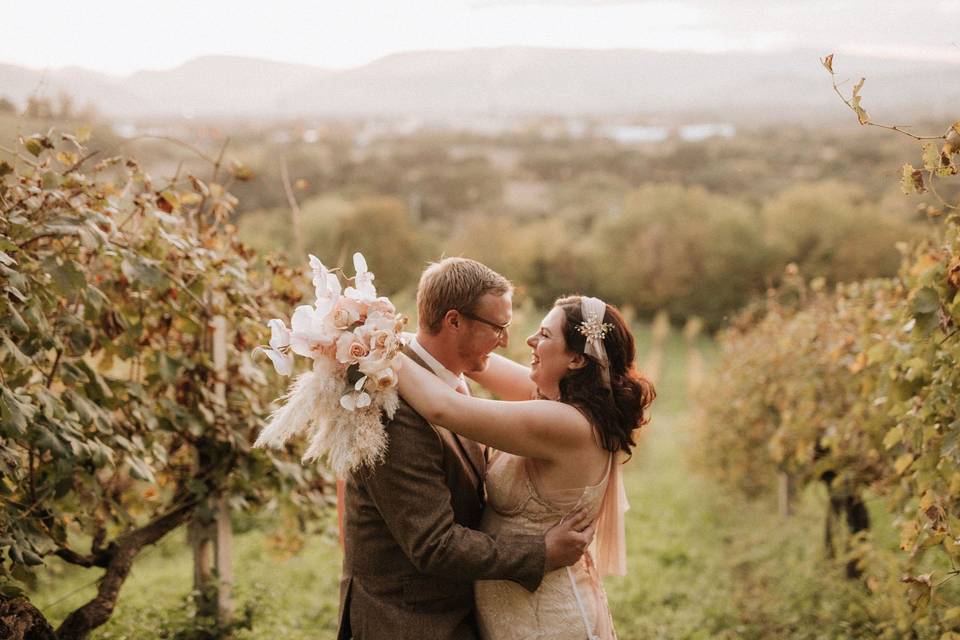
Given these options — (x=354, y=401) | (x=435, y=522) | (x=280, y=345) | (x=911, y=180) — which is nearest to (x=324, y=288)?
(x=280, y=345)

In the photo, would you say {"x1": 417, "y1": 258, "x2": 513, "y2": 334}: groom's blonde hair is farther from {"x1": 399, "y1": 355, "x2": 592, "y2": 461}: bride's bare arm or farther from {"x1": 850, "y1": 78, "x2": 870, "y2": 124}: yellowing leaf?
{"x1": 850, "y1": 78, "x2": 870, "y2": 124}: yellowing leaf

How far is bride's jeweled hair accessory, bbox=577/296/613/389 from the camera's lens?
9.42 feet

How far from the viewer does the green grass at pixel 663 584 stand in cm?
579

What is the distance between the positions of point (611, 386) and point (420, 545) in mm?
833

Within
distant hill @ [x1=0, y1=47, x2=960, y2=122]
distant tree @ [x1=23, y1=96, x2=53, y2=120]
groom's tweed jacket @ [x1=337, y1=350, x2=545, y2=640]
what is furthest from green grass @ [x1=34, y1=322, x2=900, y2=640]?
distant hill @ [x1=0, y1=47, x2=960, y2=122]

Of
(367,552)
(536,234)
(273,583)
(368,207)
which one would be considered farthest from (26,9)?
(536,234)

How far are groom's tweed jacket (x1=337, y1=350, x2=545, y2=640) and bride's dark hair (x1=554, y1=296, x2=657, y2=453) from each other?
1.39 feet

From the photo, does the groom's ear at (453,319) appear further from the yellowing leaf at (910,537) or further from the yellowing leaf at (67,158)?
the yellowing leaf at (910,537)

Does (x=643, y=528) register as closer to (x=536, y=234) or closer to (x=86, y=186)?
(x=86, y=186)

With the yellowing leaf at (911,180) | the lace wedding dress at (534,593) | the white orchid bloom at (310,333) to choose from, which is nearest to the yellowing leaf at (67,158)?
the white orchid bloom at (310,333)

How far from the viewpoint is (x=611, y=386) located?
2.92 m

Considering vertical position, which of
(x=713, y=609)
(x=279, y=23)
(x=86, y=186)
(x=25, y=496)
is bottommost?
(x=713, y=609)

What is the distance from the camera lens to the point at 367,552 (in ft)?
9.29

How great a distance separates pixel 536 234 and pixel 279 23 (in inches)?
1076
